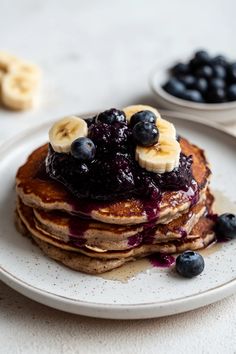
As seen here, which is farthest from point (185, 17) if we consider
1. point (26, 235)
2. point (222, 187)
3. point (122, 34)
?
point (26, 235)

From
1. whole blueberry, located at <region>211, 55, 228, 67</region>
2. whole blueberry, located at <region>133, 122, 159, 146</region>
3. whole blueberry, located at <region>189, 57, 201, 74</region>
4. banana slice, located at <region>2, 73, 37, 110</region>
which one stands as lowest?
banana slice, located at <region>2, 73, 37, 110</region>

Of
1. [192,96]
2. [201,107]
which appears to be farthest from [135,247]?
[192,96]

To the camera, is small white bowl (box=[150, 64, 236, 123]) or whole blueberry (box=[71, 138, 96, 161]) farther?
small white bowl (box=[150, 64, 236, 123])

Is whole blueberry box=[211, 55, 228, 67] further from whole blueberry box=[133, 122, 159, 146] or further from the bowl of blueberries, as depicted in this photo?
whole blueberry box=[133, 122, 159, 146]

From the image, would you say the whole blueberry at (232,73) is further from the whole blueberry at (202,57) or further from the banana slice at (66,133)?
the banana slice at (66,133)

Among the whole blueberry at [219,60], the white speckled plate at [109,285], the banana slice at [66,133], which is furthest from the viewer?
the whole blueberry at [219,60]

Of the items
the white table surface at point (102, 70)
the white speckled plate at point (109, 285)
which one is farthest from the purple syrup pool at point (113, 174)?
the white table surface at point (102, 70)

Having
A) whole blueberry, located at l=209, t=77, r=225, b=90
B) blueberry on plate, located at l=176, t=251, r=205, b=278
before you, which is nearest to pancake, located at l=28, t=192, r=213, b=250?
blueberry on plate, located at l=176, t=251, r=205, b=278
